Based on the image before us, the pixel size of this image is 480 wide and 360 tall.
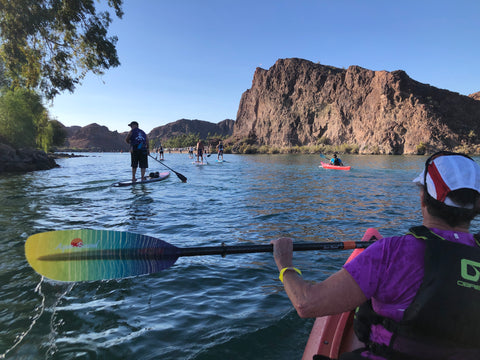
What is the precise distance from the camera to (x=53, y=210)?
29.4 ft

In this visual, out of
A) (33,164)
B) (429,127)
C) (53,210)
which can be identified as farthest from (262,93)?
(53,210)

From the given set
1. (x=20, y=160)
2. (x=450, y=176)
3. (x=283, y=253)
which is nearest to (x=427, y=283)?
(x=450, y=176)

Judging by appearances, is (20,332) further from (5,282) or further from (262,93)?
(262,93)

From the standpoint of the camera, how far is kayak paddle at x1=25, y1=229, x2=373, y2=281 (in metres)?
3.31

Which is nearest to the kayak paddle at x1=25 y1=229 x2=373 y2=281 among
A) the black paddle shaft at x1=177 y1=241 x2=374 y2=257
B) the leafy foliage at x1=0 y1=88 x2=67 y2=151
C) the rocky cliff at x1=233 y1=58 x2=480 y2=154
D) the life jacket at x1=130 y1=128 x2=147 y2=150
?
the black paddle shaft at x1=177 y1=241 x2=374 y2=257

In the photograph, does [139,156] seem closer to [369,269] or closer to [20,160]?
[369,269]

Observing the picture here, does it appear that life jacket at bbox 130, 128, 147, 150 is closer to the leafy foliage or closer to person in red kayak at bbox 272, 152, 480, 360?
person in red kayak at bbox 272, 152, 480, 360

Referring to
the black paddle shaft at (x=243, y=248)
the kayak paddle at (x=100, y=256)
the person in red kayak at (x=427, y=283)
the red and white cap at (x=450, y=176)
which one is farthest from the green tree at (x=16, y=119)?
the red and white cap at (x=450, y=176)

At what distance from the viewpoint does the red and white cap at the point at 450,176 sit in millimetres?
1573

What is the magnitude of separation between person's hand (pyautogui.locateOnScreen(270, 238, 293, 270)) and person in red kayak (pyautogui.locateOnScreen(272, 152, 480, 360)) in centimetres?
24

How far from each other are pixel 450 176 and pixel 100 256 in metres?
3.34

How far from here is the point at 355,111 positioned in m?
109

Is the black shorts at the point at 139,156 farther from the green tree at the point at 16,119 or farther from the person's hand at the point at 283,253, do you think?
the green tree at the point at 16,119

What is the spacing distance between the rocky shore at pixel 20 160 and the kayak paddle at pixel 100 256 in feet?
82.4
